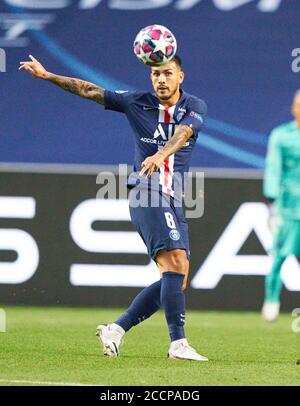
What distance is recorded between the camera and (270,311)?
10.9 meters

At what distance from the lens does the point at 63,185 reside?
11.7 metres

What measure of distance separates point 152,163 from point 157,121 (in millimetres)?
808

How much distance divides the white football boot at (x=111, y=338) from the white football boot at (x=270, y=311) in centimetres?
328

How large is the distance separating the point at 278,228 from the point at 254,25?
2.78 metres

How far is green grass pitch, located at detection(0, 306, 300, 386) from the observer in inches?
263

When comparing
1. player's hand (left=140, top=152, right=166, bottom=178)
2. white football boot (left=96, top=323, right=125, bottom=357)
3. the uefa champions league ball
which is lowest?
white football boot (left=96, top=323, right=125, bottom=357)

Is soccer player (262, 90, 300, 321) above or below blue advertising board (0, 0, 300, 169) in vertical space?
below

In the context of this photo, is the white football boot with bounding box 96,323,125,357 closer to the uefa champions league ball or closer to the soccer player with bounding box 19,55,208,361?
the soccer player with bounding box 19,55,208,361

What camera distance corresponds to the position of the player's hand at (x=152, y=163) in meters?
7.25

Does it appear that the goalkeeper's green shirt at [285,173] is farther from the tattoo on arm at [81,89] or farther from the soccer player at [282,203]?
the tattoo on arm at [81,89]

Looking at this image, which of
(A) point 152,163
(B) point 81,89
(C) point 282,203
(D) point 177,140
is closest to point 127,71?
(C) point 282,203

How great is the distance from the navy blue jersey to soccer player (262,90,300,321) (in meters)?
1.70

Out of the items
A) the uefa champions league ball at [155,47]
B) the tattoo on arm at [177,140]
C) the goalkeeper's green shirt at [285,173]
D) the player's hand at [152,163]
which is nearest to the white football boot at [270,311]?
the goalkeeper's green shirt at [285,173]

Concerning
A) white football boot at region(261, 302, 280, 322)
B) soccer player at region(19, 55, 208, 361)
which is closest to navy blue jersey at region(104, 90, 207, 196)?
soccer player at region(19, 55, 208, 361)
